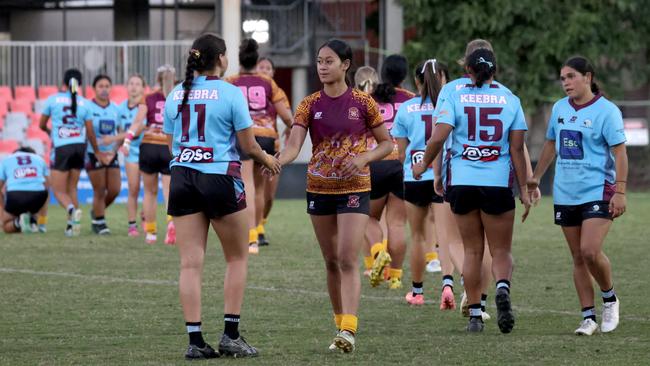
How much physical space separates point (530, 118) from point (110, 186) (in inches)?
677

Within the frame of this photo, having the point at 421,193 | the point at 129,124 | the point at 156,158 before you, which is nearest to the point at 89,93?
the point at 129,124

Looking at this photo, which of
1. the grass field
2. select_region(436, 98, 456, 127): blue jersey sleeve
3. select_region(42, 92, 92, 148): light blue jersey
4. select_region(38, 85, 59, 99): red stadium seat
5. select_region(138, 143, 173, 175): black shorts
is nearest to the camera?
the grass field

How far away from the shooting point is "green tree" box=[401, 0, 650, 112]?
32.4 meters

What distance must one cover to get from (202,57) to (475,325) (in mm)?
2762

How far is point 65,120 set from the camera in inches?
738

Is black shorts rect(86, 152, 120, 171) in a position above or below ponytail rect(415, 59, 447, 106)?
below

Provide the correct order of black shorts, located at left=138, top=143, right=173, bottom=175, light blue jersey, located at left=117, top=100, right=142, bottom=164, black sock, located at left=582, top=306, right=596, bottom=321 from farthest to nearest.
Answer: light blue jersey, located at left=117, top=100, right=142, bottom=164, black shorts, located at left=138, top=143, right=173, bottom=175, black sock, located at left=582, top=306, right=596, bottom=321

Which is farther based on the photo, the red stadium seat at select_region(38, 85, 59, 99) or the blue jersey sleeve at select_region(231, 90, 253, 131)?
the red stadium seat at select_region(38, 85, 59, 99)

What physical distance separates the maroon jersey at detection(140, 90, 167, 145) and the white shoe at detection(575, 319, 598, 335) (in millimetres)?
8495

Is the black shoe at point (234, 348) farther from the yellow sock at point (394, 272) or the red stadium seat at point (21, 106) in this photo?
the red stadium seat at point (21, 106)

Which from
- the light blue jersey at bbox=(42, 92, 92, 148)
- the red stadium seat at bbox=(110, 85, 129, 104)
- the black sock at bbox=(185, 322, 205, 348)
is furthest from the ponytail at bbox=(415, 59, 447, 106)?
the red stadium seat at bbox=(110, 85, 129, 104)

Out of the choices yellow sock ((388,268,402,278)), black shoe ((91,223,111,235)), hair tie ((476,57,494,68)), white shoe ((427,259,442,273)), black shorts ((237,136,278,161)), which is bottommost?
black shoe ((91,223,111,235))

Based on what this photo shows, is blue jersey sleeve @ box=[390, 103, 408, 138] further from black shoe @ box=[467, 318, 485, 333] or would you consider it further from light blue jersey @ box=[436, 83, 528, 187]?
black shoe @ box=[467, 318, 485, 333]

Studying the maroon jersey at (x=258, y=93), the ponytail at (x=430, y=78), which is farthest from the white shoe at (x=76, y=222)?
the ponytail at (x=430, y=78)
